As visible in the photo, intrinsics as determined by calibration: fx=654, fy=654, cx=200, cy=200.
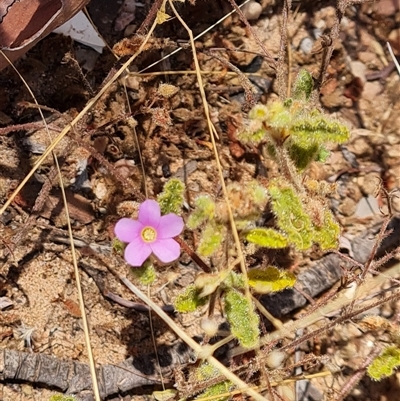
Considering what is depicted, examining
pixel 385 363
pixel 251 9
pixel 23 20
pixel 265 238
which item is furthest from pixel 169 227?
pixel 251 9

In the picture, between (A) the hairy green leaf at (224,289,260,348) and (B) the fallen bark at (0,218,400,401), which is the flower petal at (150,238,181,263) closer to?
(A) the hairy green leaf at (224,289,260,348)

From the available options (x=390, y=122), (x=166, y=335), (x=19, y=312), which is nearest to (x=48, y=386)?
(x=19, y=312)

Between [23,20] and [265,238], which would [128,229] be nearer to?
[265,238]

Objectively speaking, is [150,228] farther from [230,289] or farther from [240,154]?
[240,154]

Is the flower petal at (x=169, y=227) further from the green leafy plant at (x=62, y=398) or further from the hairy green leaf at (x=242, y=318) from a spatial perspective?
the green leafy plant at (x=62, y=398)

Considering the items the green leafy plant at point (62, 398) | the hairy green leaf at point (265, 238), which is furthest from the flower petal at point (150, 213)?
the green leafy plant at point (62, 398)

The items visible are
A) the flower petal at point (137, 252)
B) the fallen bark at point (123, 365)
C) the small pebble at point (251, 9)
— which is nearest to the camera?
the flower petal at point (137, 252)

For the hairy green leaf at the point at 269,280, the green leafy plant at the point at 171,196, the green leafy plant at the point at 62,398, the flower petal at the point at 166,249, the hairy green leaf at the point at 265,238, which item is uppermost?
the green leafy plant at the point at 171,196
